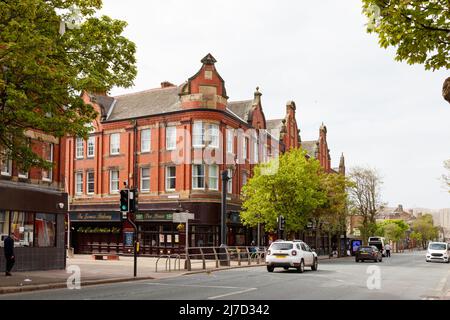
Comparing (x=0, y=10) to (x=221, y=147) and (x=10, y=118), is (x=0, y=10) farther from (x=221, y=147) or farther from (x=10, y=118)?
(x=221, y=147)

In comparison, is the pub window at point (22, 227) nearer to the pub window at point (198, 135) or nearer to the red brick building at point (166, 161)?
the red brick building at point (166, 161)

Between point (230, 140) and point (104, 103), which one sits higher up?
point (104, 103)

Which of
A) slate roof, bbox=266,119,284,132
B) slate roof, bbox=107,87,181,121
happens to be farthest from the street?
slate roof, bbox=266,119,284,132

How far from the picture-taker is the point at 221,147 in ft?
156

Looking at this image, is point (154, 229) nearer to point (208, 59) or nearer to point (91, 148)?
point (91, 148)

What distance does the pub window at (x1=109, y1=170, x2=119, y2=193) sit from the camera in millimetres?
50281

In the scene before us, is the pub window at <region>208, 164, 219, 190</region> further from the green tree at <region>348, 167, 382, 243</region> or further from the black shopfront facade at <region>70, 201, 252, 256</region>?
the green tree at <region>348, 167, 382, 243</region>

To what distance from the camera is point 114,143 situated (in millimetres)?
50844

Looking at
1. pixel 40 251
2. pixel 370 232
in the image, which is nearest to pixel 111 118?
pixel 40 251

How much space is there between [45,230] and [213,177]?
20.1m

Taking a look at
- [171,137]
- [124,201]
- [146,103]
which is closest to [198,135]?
[171,137]
